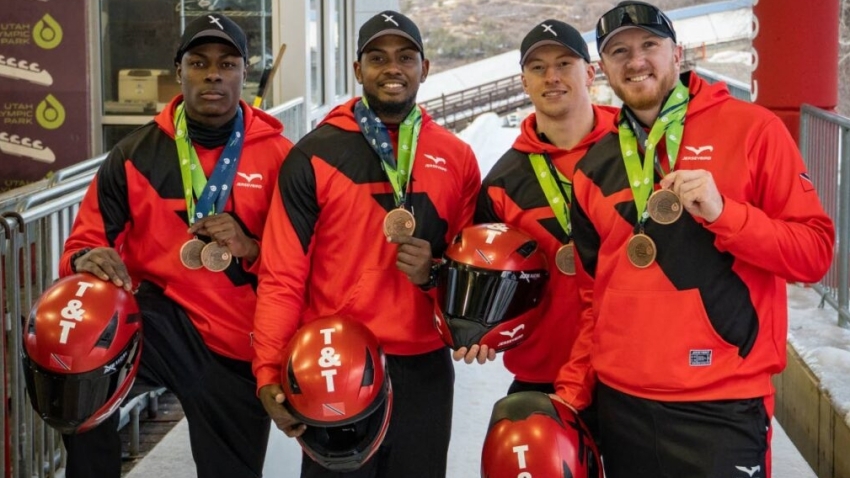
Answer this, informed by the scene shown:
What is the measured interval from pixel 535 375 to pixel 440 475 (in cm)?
45

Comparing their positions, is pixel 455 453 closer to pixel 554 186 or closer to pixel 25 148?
Result: pixel 554 186

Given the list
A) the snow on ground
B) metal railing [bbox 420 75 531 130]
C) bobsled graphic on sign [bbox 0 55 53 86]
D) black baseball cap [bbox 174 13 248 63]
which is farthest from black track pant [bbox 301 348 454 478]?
metal railing [bbox 420 75 531 130]

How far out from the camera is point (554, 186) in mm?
3465

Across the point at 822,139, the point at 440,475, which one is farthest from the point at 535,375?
the point at 822,139

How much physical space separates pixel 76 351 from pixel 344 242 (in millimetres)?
863

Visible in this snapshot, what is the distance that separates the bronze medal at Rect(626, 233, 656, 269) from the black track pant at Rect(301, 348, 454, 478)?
3.05 feet

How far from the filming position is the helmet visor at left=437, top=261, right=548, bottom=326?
3148 millimetres

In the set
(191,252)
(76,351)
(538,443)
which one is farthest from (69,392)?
(538,443)

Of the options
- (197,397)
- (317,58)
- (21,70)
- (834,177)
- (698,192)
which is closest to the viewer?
(698,192)

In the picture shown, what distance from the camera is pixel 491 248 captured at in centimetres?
317

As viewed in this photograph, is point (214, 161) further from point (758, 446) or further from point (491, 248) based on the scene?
point (758, 446)

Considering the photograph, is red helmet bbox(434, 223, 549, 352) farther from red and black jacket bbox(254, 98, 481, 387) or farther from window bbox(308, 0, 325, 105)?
window bbox(308, 0, 325, 105)

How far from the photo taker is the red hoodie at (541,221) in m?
3.50

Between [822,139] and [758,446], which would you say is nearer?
[758,446]
